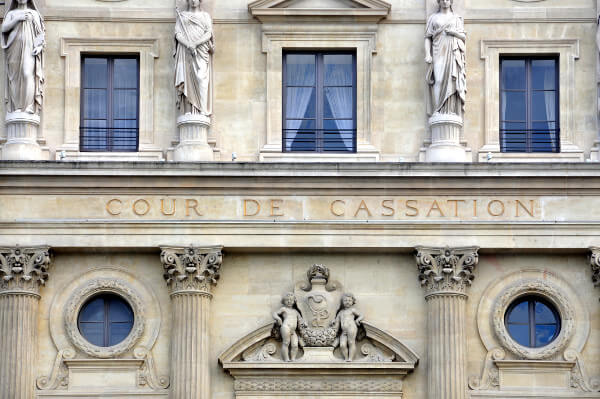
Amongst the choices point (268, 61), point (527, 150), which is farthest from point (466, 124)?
point (268, 61)

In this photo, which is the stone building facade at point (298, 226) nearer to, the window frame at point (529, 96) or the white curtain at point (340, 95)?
the window frame at point (529, 96)

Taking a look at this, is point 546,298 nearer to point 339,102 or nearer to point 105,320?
point 339,102

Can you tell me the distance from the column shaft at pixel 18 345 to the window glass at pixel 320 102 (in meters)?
6.83

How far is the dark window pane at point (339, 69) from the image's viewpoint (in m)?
51.8

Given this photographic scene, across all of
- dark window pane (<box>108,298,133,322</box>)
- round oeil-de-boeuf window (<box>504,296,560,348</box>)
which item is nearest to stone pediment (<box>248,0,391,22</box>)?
dark window pane (<box>108,298,133,322</box>)

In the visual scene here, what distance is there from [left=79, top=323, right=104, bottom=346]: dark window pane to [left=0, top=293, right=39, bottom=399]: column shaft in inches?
43.1

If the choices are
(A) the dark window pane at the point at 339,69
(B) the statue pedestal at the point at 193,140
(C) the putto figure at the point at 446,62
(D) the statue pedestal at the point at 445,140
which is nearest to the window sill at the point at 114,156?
(B) the statue pedestal at the point at 193,140

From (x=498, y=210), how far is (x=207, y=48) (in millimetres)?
7364

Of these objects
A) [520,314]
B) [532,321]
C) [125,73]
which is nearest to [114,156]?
[125,73]

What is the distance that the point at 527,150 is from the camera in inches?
2019

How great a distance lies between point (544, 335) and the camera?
5041cm

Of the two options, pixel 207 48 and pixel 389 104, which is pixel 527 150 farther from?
pixel 207 48

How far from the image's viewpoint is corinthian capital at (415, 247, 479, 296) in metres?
50.0

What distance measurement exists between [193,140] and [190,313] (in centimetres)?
384
